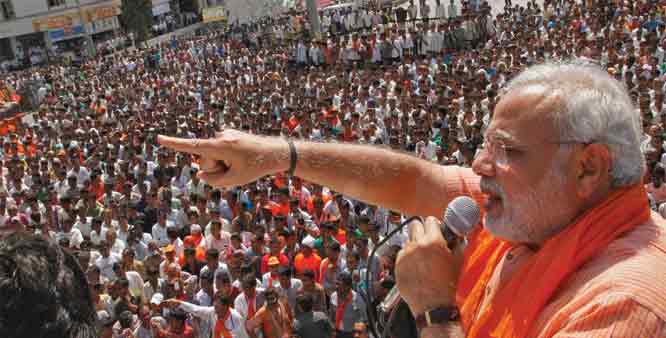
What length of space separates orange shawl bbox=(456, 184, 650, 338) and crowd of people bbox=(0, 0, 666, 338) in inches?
20.0

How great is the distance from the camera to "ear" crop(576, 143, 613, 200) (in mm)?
1166

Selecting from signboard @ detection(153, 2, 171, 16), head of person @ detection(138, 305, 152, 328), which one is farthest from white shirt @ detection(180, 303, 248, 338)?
signboard @ detection(153, 2, 171, 16)

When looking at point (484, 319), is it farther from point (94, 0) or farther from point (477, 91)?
point (94, 0)

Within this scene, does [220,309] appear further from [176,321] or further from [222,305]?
[176,321]

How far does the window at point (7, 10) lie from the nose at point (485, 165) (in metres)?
39.0

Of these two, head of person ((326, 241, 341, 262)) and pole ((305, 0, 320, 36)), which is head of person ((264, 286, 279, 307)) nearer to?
head of person ((326, 241, 341, 262))

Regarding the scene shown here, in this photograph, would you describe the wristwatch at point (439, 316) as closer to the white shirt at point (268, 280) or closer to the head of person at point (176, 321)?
the head of person at point (176, 321)

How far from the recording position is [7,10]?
35.1 meters

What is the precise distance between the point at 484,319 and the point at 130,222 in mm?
6574

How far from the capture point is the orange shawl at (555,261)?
3.73 feet

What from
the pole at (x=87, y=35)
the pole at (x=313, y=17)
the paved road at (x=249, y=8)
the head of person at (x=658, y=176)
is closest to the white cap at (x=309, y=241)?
the head of person at (x=658, y=176)

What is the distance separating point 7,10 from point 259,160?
3893 centimetres

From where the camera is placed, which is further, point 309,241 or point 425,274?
point 309,241

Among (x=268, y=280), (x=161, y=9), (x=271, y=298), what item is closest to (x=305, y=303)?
(x=271, y=298)
